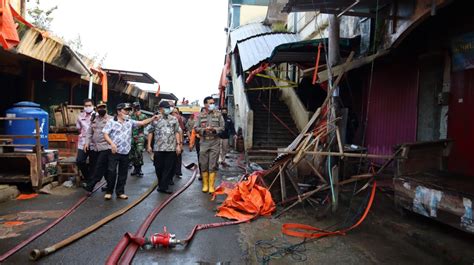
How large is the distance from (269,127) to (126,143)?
858cm

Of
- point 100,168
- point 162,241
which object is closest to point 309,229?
point 162,241

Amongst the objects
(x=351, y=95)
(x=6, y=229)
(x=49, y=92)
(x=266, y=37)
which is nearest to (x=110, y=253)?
(x=6, y=229)

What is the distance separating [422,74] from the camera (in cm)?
784

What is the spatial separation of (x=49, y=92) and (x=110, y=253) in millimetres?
10958

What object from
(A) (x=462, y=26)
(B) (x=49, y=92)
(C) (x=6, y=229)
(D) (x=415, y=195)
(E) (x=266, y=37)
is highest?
(E) (x=266, y=37)

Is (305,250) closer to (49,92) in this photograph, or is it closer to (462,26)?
(462,26)

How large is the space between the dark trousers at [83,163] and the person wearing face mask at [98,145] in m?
0.22

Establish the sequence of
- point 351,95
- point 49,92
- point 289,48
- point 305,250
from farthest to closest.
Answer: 1. point 49,92
2. point 351,95
3. point 289,48
4. point 305,250

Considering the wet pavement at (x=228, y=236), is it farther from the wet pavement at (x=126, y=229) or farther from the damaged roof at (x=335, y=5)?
the damaged roof at (x=335, y=5)

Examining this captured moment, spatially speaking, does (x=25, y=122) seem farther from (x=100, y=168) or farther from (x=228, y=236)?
(x=228, y=236)

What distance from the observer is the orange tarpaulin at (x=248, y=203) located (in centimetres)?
633

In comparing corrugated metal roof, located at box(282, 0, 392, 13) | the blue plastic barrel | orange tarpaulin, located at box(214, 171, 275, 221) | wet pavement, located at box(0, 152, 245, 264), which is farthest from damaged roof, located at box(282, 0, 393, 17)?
the blue plastic barrel

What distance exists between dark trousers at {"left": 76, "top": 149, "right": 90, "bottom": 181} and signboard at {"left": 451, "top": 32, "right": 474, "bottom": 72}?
757cm

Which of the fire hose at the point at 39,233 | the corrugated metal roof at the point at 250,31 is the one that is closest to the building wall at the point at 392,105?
the fire hose at the point at 39,233
